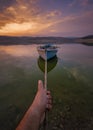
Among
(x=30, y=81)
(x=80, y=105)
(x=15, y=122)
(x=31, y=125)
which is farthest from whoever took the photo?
(x=30, y=81)

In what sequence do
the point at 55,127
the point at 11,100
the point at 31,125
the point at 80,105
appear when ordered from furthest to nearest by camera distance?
the point at 11,100
the point at 80,105
the point at 55,127
the point at 31,125

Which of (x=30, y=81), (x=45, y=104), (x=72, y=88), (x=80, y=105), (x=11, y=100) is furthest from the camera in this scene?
(x=30, y=81)

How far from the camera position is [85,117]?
709 centimetres

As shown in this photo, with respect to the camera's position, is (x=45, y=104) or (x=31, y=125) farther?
(x=45, y=104)

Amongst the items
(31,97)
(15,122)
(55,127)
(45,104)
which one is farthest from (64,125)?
(45,104)

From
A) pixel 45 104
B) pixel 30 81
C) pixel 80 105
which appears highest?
pixel 45 104

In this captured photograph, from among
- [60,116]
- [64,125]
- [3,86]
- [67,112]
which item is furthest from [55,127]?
[3,86]

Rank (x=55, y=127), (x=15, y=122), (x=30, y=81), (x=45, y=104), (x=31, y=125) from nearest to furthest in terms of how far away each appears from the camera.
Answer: (x=31, y=125)
(x=45, y=104)
(x=55, y=127)
(x=15, y=122)
(x=30, y=81)

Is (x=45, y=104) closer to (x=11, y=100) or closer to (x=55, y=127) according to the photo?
(x=55, y=127)

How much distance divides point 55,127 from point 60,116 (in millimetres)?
871

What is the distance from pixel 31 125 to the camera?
168 centimetres

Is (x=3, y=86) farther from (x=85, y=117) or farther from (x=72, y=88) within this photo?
(x=85, y=117)

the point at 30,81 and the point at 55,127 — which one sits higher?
the point at 55,127

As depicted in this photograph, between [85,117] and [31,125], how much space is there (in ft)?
19.4
